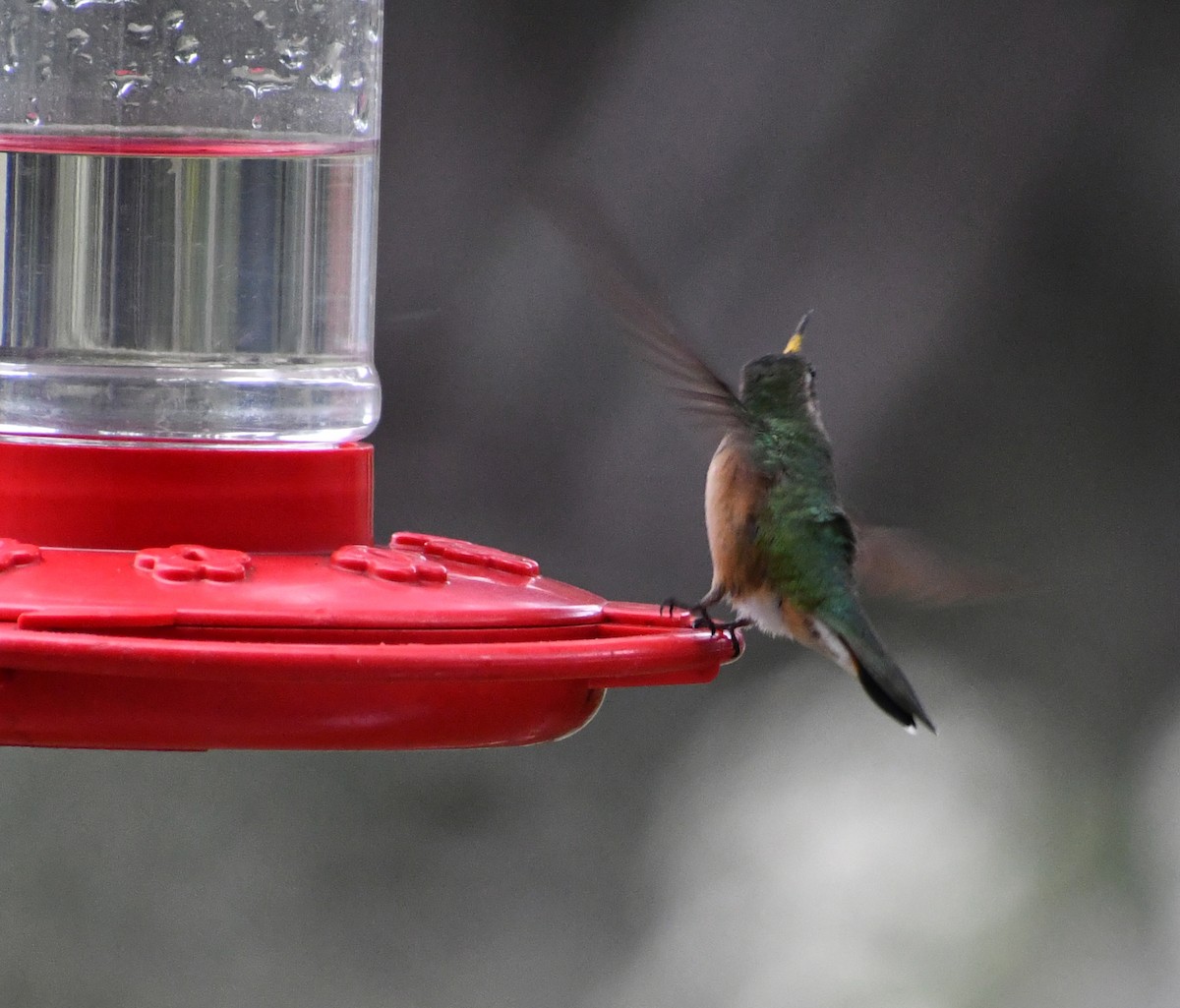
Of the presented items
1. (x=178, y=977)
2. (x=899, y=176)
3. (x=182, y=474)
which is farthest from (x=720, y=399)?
(x=178, y=977)

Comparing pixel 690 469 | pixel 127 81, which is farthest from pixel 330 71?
pixel 690 469

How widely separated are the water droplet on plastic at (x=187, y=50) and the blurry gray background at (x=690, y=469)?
3226 millimetres

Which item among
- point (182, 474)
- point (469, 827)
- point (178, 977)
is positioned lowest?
point (178, 977)

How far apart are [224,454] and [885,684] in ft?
4.42

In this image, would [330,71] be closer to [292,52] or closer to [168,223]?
[292,52]

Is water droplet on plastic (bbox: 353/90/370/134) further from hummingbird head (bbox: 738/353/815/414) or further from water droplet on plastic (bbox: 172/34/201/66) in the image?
hummingbird head (bbox: 738/353/815/414)

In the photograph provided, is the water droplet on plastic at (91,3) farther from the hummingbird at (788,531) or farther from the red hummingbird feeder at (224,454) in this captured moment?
the hummingbird at (788,531)

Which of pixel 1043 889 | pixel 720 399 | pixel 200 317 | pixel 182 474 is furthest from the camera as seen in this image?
pixel 1043 889

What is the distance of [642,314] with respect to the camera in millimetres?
2838

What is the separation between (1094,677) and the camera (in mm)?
6566

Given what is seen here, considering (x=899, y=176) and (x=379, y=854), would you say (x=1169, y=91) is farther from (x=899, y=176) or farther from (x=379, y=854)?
(x=379, y=854)

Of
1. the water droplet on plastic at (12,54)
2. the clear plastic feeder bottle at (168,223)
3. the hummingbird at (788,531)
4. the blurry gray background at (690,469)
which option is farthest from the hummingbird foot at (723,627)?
the blurry gray background at (690,469)

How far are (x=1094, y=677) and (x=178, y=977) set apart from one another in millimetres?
3167

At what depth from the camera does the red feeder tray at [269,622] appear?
81.4 inches
